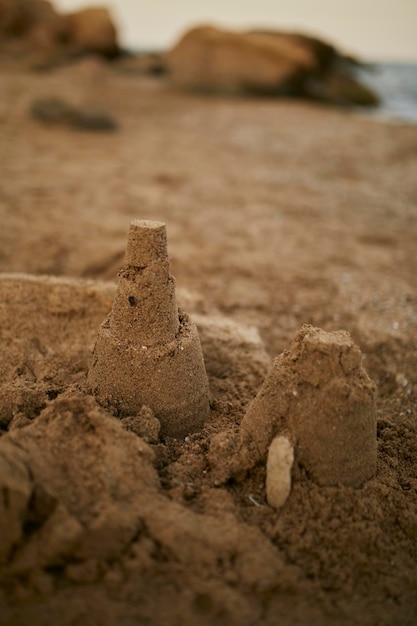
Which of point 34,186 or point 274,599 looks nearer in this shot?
point 274,599

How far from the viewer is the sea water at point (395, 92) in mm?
12555

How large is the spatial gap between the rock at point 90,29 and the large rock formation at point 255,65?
333cm

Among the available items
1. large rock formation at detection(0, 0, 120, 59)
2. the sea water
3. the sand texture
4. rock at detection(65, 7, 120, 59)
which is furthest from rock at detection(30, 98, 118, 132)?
rock at detection(65, 7, 120, 59)

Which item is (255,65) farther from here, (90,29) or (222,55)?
(90,29)

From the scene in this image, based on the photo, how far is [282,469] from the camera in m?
1.54

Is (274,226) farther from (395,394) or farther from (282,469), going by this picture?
(282,469)

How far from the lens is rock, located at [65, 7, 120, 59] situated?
1517 centimetres

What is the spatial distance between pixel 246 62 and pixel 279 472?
1280 centimetres

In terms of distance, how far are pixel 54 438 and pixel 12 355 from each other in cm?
72

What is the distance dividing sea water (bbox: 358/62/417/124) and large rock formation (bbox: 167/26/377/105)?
0.83m

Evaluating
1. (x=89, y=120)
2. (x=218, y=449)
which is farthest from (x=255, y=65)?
(x=218, y=449)

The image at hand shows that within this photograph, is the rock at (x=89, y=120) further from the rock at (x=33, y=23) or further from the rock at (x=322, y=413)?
the rock at (x=33, y=23)

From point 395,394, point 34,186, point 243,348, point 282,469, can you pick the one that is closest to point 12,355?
point 243,348

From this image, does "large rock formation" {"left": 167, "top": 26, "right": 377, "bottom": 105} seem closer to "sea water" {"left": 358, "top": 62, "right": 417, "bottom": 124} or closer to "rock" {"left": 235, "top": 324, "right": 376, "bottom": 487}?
"sea water" {"left": 358, "top": 62, "right": 417, "bottom": 124}
